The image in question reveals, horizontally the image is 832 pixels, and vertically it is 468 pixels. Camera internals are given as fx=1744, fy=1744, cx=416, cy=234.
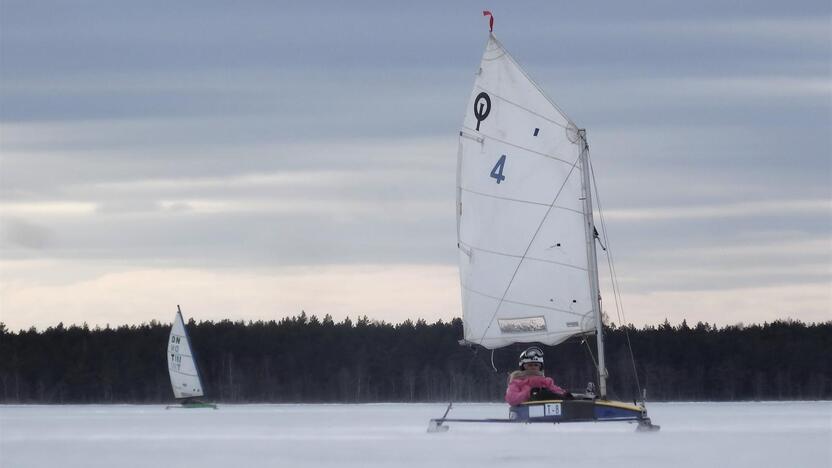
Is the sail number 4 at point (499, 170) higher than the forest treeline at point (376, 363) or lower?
lower

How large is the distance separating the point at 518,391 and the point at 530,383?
15.0 inches

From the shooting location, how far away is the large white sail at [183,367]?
107m

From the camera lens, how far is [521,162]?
4875cm

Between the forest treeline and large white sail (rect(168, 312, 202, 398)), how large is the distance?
23.9 metres

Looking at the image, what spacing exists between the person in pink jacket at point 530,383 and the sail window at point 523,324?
2.62 metres

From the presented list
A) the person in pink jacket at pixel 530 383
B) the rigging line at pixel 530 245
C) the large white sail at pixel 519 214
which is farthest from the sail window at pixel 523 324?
the person in pink jacket at pixel 530 383

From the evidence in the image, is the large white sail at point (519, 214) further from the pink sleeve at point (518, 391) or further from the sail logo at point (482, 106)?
the pink sleeve at point (518, 391)

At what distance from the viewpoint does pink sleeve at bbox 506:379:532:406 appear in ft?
148

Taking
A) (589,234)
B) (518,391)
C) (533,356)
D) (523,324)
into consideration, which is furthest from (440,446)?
(589,234)

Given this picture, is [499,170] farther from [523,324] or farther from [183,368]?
[183,368]

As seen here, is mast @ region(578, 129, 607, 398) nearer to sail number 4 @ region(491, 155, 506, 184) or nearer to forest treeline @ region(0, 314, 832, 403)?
sail number 4 @ region(491, 155, 506, 184)

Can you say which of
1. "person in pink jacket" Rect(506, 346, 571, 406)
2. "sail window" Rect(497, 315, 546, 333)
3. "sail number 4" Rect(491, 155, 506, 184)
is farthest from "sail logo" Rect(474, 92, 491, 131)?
"person in pink jacket" Rect(506, 346, 571, 406)

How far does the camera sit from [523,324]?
4862cm

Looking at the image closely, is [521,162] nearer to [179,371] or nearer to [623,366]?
[179,371]
